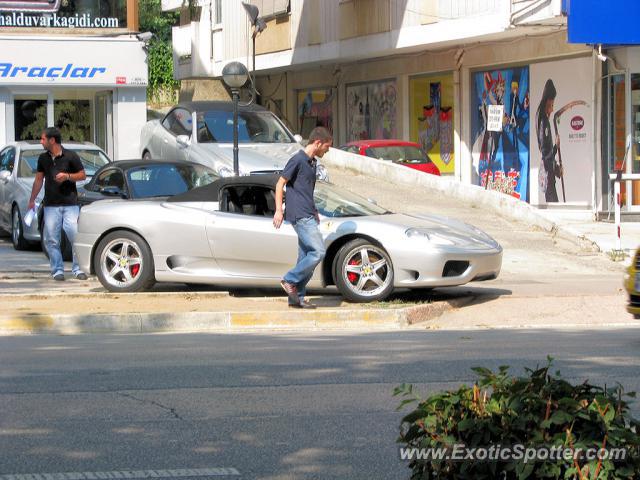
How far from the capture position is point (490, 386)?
426 cm

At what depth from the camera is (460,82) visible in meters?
30.7

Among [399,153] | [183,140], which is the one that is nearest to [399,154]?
[399,153]

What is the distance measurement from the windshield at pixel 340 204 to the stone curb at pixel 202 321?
4.94 ft

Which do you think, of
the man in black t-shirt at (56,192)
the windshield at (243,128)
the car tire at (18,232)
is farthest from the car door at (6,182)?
the man in black t-shirt at (56,192)

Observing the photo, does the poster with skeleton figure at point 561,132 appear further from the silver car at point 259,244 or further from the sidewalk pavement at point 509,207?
the silver car at point 259,244

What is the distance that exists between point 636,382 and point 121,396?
3541 millimetres

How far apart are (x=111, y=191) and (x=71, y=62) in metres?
9.36

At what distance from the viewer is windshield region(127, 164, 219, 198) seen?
16.3 meters

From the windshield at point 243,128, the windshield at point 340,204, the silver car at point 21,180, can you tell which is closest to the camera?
the windshield at point 340,204

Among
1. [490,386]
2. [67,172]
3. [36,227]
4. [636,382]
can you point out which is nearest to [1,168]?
[36,227]

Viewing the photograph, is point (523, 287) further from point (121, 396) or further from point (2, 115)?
point (2, 115)

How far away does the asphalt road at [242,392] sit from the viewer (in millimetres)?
5996

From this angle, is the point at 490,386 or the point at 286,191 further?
the point at 286,191

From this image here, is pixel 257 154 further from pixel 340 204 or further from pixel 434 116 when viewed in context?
pixel 434 116
